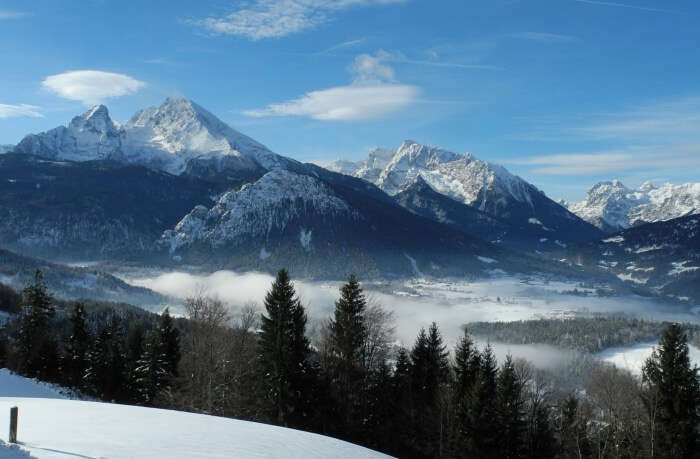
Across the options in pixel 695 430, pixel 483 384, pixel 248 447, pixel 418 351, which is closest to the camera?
pixel 248 447

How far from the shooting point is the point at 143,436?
1720 centimetres

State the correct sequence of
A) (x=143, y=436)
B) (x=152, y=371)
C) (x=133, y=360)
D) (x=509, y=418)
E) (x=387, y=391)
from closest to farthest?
(x=143, y=436) → (x=509, y=418) → (x=387, y=391) → (x=152, y=371) → (x=133, y=360)

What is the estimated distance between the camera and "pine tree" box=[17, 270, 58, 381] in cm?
4994

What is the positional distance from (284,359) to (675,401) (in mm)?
23322

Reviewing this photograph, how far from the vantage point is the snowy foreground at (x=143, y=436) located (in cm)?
1530

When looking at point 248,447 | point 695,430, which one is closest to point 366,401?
point 695,430

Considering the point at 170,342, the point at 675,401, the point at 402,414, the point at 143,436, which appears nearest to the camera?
the point at 143,436

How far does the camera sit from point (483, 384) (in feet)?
109

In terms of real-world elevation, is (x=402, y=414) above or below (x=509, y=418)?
below

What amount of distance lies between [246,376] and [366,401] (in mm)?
9365

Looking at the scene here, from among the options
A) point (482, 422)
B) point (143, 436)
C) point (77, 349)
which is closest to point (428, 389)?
point (482, 422)

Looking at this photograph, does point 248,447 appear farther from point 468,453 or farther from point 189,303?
point 189,303

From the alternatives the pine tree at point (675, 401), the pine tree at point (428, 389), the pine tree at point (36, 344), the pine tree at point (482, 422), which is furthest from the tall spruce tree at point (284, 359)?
the pine tree at point (36, 344)

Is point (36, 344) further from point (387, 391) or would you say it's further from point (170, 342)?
point (387, 391)
